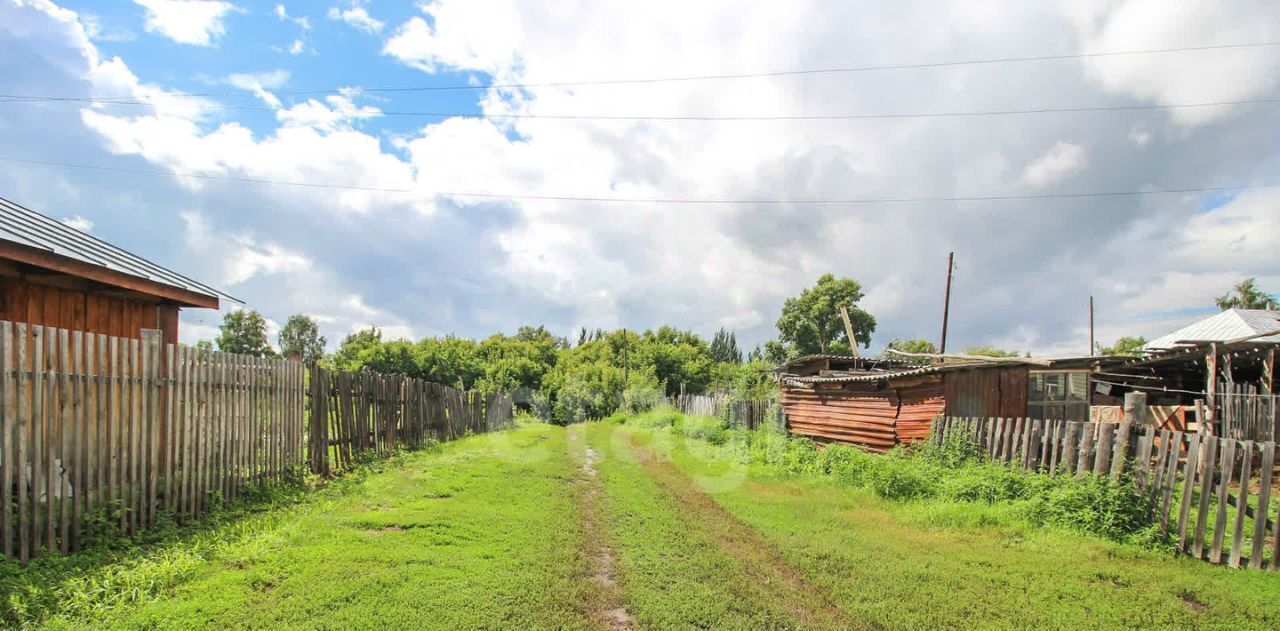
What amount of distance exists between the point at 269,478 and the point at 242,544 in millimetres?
3124

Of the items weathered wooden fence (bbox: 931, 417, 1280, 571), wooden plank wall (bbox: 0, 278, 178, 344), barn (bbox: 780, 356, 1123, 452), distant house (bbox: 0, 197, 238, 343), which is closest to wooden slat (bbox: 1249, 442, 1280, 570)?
weathered wooden fence (bbox: 931, 417, 1280, 571)

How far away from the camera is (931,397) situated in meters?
13.6

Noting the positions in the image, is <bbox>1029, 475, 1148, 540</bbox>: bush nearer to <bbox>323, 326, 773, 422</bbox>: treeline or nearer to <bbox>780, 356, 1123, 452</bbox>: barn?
<bbox>780, 356, 1123, 452</bbox>: barn

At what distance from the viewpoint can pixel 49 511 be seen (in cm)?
492

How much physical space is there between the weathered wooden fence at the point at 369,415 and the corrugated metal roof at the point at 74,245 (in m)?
2.45

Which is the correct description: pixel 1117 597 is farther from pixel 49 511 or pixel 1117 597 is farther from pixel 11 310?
pixel 11 310

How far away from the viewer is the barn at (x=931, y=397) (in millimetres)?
13188

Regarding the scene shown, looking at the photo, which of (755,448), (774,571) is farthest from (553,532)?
(755,448)

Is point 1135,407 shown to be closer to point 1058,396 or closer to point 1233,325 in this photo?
point 1058,396

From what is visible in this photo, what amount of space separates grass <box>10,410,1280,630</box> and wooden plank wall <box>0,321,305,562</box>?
46 centimetres

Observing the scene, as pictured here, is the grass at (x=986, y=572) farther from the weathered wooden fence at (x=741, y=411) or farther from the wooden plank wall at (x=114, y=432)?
the weathered wooden fence at (x=741, y=411)

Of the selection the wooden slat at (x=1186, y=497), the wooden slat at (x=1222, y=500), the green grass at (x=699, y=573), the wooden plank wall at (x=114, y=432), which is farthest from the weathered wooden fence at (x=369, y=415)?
the wooden slat at (x=1222, y=500)

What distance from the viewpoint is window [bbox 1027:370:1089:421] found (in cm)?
1488

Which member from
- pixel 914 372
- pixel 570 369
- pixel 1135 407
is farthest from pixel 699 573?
pixel 570 369
